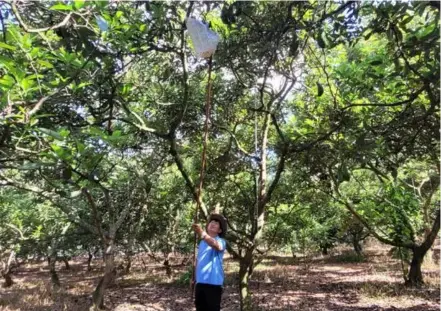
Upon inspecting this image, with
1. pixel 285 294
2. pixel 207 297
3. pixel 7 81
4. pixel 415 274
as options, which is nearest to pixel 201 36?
pixel 7 81

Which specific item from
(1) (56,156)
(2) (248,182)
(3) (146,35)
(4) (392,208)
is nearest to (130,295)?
(2) (248,182)

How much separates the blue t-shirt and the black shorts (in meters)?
0.06

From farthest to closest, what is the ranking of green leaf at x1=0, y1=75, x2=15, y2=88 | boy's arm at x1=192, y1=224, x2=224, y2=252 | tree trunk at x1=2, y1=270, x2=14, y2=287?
1. tree trunk at x1=2, y1=270, x2=14, y2=287
2. boy's arm at x1=192, y1=224, x2=224, y2=252
3. green leaf at x1=0, y1=75, x2=15, y2=88

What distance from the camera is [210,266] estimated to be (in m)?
3.82

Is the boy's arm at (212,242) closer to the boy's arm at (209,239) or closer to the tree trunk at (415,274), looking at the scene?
the boy's arm at (209,239)

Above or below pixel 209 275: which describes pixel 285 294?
below

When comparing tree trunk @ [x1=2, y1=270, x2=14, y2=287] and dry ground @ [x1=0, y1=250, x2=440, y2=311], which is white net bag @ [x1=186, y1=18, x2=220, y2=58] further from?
tree trunk @ [x1=2, y1=270, x2=14, y2=287]

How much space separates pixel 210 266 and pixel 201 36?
2047 mm

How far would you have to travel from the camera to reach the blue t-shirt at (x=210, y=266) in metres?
3.80

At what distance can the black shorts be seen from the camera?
3.81 m

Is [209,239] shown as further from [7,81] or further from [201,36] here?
[7,81]

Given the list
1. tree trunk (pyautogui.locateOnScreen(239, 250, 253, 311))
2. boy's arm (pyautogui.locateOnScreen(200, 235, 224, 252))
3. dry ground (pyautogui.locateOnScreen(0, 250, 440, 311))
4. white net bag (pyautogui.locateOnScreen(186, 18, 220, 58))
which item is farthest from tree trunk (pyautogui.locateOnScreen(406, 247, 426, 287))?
white net bag (pyautogui.locateOnScreen(186, 18, 220, 58))

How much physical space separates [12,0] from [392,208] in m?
Result: 9.00

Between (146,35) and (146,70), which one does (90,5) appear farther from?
(146,70)
